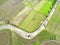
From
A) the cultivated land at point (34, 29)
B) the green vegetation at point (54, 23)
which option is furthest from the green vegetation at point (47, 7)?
the green vegetation at point (54, 23)

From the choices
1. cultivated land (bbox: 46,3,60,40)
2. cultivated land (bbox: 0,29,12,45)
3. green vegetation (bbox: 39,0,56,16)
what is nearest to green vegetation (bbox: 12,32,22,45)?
cultivated land (bbox: 0,29,12,45)

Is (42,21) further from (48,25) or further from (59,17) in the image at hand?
(59,17)

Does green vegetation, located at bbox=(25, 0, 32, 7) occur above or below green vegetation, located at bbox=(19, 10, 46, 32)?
above

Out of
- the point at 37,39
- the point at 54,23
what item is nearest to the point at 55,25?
the point at 54,23

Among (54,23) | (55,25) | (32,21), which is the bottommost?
(55,25)

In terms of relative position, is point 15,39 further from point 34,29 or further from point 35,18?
point 35,18

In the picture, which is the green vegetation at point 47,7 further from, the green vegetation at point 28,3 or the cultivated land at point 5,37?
the cultivated land at point 5,37

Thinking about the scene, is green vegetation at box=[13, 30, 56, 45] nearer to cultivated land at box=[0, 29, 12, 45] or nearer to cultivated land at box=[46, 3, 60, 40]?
cultivated land at box=[0, 29, 12, 45]
